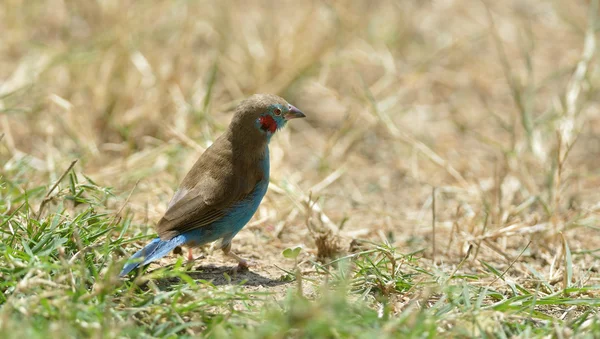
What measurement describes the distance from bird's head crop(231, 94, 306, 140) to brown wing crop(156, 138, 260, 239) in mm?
155

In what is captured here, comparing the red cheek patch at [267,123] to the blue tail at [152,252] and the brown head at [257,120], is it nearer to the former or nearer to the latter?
the brown head at [257,120]

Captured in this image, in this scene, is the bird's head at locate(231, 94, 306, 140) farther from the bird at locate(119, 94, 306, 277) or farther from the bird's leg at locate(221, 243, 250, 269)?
the bird's leg at locate(221, 243, 250, 269)

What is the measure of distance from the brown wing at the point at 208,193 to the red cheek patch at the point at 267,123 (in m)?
0.22

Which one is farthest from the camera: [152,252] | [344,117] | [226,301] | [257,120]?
[344,117]

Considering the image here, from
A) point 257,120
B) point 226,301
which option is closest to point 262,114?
point 257,120

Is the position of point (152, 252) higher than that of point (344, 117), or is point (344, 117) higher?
point (152, 252)

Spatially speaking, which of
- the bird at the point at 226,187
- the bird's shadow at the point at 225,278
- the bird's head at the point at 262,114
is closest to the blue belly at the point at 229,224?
the bird at the point at 226,187

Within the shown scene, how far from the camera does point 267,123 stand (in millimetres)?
4066

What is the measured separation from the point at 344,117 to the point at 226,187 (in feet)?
10.4

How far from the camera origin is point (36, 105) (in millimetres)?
5723

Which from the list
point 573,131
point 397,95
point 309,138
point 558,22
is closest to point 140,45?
point 309,138

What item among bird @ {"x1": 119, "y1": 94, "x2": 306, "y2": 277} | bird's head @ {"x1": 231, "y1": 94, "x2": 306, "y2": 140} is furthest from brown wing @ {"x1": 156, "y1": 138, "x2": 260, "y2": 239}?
bird's head @ {"x1": 231, "y1": 94, "x2": 306, "y2": 140}

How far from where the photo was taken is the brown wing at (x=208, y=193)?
3590mm

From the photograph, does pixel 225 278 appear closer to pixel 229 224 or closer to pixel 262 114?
pixel 229 224
